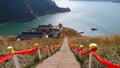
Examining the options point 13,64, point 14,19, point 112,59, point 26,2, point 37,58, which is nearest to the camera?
point 13,64

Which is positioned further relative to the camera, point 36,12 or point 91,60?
point 36,12

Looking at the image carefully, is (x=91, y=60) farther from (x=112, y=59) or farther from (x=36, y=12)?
(x=36, y=12)

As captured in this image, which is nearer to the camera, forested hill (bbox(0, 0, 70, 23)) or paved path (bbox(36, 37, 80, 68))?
paved path (bbox(36, 37, 80, 68))

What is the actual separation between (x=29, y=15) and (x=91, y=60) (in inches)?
6612

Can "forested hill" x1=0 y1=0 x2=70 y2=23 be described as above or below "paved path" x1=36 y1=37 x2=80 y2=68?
below

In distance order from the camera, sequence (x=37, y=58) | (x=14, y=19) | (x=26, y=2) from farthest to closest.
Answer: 1. (x=26, y=2)
2. (x=14, y=19)
3. (x=37, y=58)

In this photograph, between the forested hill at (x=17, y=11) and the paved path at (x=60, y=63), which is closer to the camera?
the paved path at (x=60, y=63)

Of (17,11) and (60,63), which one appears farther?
(17,11)

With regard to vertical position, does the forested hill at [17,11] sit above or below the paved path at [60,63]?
below

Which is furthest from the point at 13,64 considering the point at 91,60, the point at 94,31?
the point at 94,31

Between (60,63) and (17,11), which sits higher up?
(60,63)

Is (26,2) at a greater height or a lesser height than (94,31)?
greater

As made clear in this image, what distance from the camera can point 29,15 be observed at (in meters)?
171

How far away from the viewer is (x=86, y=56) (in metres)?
8.92
